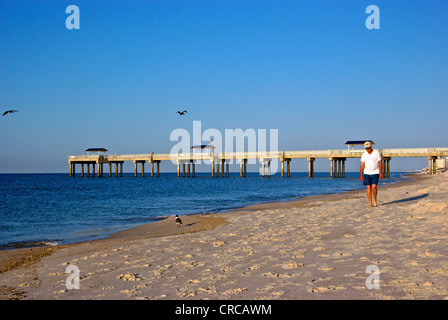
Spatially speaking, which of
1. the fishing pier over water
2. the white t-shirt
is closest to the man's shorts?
the white t-shirt

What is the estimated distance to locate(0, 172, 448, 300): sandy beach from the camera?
4.21 m

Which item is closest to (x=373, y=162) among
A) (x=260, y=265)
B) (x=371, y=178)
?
(x=371, y=178)

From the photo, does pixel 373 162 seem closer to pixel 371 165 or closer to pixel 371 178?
pixel 371 165

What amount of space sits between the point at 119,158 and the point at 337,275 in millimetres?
81973

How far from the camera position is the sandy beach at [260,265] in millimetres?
4215

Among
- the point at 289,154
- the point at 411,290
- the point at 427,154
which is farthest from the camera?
the point at 289,154

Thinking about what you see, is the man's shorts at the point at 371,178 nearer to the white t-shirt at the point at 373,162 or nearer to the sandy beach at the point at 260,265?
the white t-shirt at the point at 373,162

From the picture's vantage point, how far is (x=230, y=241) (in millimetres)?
7672

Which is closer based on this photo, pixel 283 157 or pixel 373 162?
pixel 373 162

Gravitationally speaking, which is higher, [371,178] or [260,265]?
[371,178]

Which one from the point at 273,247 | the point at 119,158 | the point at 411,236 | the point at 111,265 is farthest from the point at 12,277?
the point at 119,158

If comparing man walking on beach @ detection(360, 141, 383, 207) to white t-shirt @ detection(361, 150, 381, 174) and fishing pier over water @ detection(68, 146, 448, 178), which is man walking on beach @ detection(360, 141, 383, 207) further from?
fishing pier over water @ detection(68, 146, 448, 178)

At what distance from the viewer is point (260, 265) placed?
5391 millimetres
